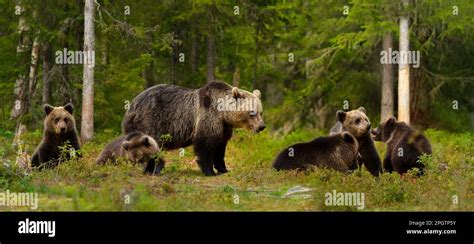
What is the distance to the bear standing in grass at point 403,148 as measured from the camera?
51.6 feet

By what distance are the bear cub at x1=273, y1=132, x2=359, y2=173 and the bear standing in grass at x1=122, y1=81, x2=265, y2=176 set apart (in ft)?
4.97

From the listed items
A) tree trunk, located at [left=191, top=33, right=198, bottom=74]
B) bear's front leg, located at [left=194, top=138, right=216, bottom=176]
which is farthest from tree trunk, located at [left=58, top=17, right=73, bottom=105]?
bear's front leg, located at [left=194, top=138, right=216, bottom=176]

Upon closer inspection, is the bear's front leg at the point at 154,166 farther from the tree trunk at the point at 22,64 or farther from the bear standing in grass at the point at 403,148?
the tree trunk at the point at 22,64

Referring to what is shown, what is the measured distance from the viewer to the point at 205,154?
1653cm

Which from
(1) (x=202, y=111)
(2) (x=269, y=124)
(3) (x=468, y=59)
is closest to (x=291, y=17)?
(2) (x=269, y=124)

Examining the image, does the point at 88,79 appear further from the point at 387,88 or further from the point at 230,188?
the point at 230,188

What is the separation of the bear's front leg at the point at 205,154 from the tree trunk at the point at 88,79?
7.31m

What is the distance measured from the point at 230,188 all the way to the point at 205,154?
319cm

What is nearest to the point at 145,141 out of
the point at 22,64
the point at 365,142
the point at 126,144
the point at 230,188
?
the point at 126,144

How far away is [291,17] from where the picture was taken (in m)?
28.9

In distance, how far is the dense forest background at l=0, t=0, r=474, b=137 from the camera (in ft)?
80.8

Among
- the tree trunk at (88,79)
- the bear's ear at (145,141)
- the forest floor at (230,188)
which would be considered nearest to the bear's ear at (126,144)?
the bear's ear at (145,141)
